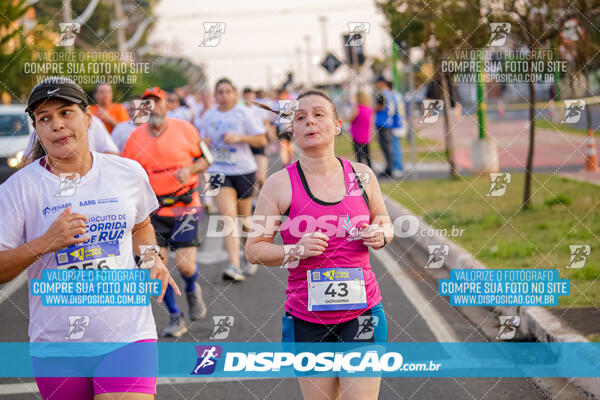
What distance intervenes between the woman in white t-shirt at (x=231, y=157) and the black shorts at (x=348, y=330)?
16.2 feet

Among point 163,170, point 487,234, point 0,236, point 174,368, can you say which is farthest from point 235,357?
point 487,234

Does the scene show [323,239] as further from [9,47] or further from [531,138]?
[9,47]

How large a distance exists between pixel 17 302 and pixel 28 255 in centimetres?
586

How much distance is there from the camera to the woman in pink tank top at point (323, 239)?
11.8 ft

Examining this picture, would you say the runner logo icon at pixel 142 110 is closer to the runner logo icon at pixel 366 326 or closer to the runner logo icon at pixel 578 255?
the runner logo icon at pixel 366 326

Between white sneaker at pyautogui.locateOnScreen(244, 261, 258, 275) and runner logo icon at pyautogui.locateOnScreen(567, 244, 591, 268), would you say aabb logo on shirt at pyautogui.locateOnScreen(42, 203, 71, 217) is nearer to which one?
runner logo icon at pyautogui.locateOnScreen(567, 244, 591, 268)

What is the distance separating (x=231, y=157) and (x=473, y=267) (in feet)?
9.42

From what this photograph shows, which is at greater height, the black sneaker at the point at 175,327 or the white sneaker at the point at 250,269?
the white sneaker at the point at 250,269

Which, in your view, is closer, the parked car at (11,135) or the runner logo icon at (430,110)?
the runner logo icon at (430,110)

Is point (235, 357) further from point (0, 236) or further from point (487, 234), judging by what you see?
point (487, 234)

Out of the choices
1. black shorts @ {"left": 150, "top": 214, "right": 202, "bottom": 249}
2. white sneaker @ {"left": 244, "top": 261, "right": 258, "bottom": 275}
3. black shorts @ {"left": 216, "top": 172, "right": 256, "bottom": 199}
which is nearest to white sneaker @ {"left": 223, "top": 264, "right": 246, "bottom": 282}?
white sneaker @ {"left": 244, "top": 261, "right": 258, "bottom": 275}

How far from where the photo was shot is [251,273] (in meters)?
9.38

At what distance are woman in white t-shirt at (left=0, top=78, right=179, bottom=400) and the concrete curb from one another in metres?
3.07

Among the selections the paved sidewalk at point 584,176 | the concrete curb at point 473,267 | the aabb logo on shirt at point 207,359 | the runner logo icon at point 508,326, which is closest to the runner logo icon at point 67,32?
the aabb logo on shirt at point 207,359
